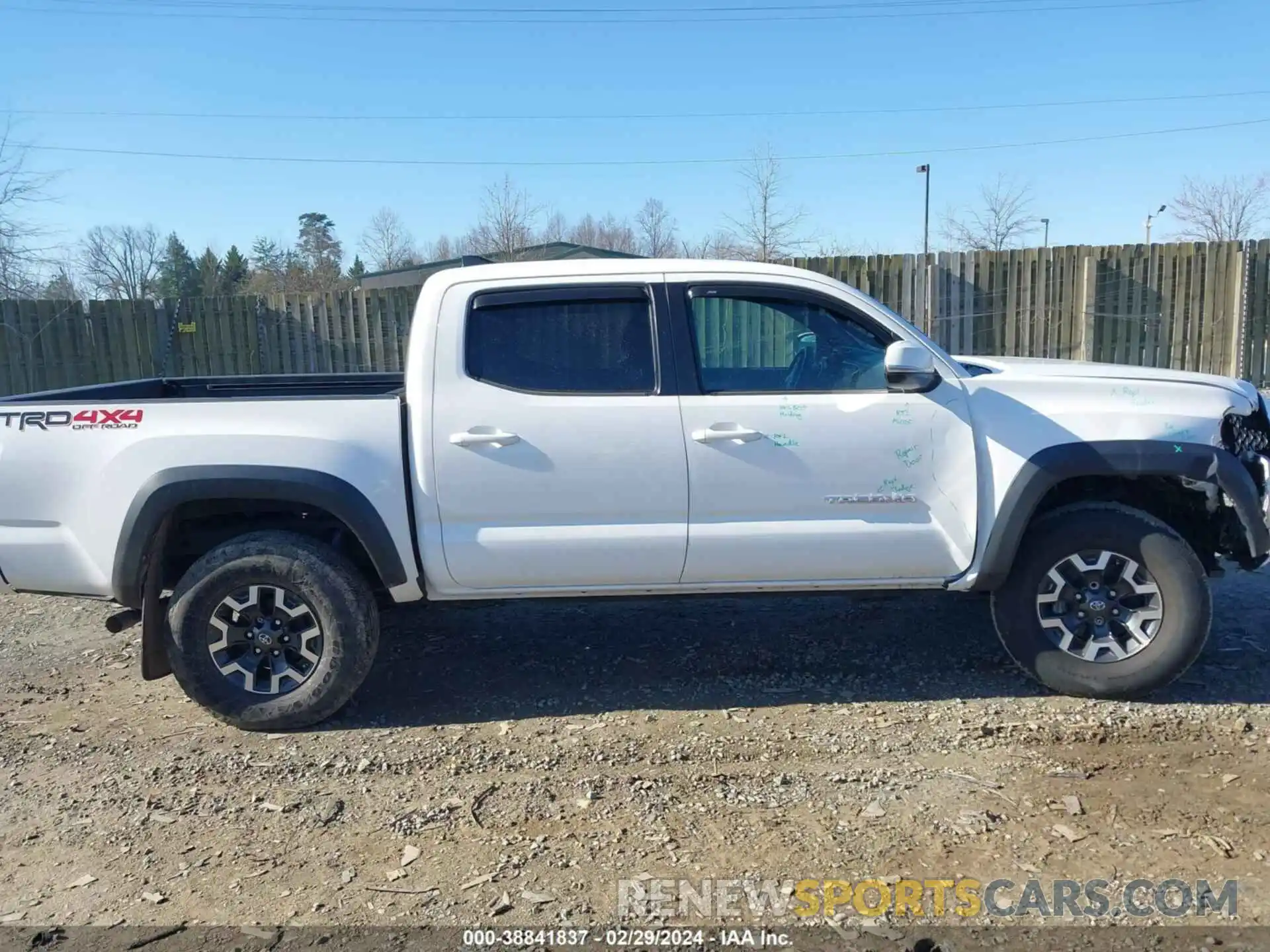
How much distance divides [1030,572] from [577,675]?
86.6 inches

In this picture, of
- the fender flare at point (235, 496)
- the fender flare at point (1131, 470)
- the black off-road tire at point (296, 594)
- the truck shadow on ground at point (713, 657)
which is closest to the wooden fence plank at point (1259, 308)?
the truck shadow on ground at point (713, 657)

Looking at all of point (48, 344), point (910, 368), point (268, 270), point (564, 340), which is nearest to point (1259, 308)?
point (910, 368)

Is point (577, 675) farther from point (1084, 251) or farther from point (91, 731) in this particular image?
point (1084, 251)

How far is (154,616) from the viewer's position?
14.5 ft

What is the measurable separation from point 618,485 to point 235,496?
1.64 m

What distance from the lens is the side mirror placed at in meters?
4.23

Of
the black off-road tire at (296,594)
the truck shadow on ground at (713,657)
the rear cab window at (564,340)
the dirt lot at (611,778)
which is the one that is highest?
the rear cab window at (564,340)

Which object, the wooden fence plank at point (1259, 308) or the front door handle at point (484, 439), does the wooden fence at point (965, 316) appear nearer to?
the wooden fence plank at point (1259, 308)

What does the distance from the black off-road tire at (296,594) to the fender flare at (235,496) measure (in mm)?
230

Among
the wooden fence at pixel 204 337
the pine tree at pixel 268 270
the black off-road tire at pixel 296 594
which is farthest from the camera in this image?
the pine tree at pixel 268 270

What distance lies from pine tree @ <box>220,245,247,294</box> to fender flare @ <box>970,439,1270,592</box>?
48254 millimetres

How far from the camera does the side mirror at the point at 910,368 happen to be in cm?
423

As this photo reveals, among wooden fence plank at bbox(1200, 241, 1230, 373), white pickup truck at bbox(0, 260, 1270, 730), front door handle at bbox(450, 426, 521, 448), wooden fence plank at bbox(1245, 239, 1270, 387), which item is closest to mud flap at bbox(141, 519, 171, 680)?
white pickup truck at bbox(0, 260, 1270, 730)

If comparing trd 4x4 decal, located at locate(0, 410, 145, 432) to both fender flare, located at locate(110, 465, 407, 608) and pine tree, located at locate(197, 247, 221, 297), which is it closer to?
fender flare, located at locate(110, 465, 407, 608)
